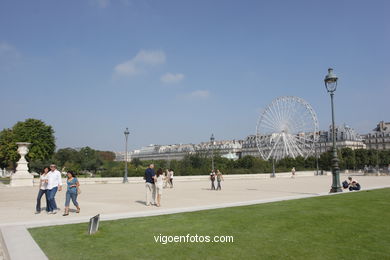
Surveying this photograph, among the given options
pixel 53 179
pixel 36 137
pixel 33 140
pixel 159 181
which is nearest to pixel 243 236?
pixel 159 181

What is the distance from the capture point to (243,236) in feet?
24.0

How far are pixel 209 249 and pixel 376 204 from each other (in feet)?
27.9

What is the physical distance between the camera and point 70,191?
39.4ft

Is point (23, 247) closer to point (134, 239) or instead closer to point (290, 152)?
point (134, 239)

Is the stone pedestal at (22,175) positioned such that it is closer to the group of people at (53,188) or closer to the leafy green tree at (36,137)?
the group of people at (53,188)

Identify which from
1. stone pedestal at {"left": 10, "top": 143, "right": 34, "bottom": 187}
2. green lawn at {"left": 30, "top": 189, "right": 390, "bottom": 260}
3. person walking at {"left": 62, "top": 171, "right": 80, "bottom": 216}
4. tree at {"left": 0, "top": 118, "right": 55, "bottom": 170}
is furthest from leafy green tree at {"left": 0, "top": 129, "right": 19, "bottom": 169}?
green lawn at {"left": 30, "top": 189, "right": 390, "bottom": 260}

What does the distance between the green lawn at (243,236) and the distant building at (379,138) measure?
464 feet

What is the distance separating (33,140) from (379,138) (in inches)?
5195

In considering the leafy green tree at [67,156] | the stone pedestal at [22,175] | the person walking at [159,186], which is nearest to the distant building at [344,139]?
the leafy green tree at [67,156]

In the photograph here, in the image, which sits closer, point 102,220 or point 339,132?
point 102,220

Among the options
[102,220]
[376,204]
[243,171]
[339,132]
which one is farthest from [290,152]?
[339,132]

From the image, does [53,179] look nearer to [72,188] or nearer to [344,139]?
[72,188]

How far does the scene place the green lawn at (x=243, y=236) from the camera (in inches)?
239

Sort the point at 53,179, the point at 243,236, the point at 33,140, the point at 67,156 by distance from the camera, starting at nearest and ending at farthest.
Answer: the point at 243,236, the point at 53,179, the point at 33,140, the point at 67,156
